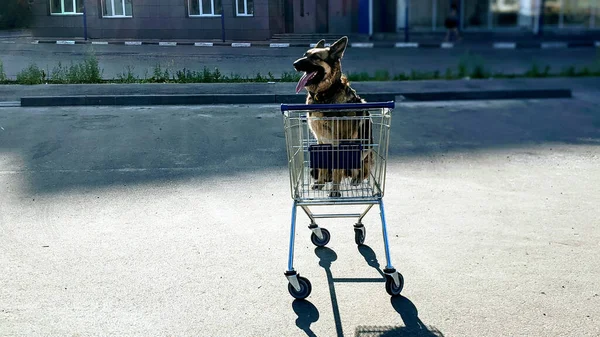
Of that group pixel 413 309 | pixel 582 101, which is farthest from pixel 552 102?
pixel 413 309

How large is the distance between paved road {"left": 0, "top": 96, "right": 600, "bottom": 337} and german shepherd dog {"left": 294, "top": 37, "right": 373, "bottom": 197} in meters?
0.82

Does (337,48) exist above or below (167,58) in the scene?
above

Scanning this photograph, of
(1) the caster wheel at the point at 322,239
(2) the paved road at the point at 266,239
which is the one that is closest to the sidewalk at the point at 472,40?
(2) the paved road at the point at 266,239

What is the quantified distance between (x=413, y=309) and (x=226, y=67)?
11049 mm

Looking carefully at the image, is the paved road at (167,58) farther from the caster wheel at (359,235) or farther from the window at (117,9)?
the caster wheel at (359,235)

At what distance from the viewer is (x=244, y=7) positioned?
16.1 metres

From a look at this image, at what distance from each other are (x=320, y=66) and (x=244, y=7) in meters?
10.9

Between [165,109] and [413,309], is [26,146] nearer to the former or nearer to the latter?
[165,109]

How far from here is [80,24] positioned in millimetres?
15477

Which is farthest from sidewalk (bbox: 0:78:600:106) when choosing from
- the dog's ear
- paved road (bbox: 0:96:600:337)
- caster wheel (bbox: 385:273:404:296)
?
caster wheel (bbox: 385:273:404:296)

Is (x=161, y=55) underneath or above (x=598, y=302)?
above

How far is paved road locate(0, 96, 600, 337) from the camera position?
16.1ft

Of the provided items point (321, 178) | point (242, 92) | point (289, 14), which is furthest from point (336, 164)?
point (289, 14)

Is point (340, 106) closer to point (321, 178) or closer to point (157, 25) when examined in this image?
point (321, 178)
